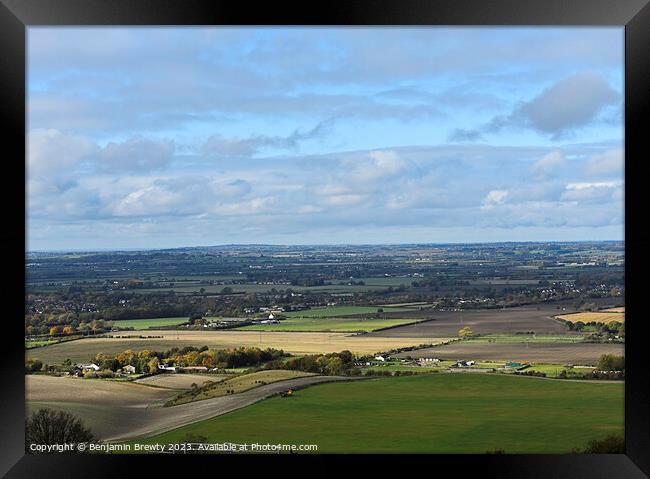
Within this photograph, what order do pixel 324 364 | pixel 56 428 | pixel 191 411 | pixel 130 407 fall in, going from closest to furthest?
pixel 56 428 → pixel 130 407 → pixel 191 411 → pixel 324 364

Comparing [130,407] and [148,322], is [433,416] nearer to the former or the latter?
[130,407]

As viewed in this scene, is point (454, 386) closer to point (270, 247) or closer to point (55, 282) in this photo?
point (270, 247)

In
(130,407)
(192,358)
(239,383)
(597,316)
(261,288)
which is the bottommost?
(130,407)

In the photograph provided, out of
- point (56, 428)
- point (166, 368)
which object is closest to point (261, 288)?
point (166, 368)

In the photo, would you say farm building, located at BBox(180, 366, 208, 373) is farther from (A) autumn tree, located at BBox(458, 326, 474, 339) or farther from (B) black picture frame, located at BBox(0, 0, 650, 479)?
(B) black picture frame, located at BBox(0, 0, 650, 479)

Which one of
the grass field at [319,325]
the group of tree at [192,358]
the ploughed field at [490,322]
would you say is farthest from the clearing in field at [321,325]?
the group of tree at [192,358]

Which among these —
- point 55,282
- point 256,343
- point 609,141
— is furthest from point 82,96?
point 609,141

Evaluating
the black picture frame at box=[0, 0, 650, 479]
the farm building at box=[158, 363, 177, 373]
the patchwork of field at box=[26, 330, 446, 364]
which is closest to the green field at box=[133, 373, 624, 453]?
the patchwork of field at box=[26, 330, 446, 364]
